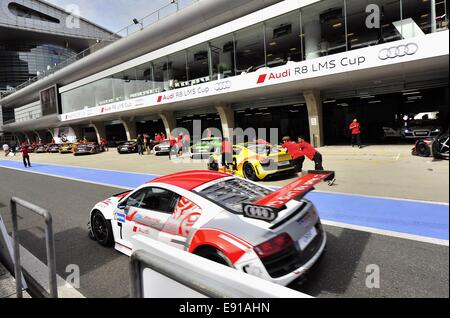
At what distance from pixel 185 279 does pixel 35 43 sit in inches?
3281

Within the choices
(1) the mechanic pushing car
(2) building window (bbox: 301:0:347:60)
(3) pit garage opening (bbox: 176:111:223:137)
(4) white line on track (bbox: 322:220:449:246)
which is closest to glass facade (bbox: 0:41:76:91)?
(3) pit garage opening (bbox: 176:111:223:137)

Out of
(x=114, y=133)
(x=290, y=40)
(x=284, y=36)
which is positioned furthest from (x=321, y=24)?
(x=114, y=133)

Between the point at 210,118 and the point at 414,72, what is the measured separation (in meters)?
19.6

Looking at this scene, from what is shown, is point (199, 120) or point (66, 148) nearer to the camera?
point (199, 120)

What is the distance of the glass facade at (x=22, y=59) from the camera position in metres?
63.6

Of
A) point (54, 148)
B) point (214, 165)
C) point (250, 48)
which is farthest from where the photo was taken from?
point (54, 148)

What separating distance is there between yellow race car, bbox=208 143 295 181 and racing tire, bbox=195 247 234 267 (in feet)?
22.8

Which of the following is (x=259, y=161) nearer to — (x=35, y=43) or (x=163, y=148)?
(x=163, y=148)

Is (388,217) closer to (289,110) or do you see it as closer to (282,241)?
(282,241)

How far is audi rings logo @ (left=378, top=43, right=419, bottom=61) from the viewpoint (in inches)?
519

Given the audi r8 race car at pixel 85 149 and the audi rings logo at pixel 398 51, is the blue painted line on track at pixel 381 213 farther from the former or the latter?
the audi r8 race car at pixel 85 149

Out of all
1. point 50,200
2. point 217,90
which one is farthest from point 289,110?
point 50,200

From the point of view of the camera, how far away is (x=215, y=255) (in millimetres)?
3258

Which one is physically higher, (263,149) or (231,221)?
(263,149)
